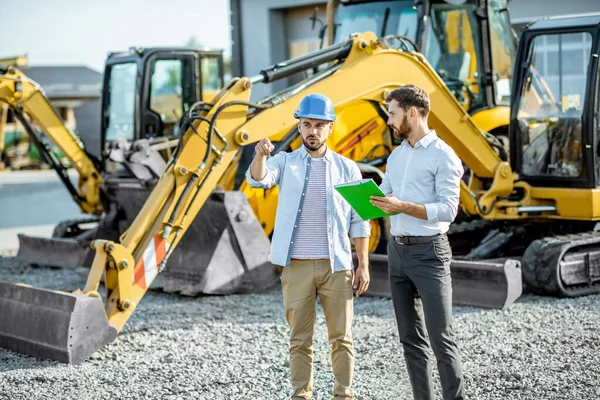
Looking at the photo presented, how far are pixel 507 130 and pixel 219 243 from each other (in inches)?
140

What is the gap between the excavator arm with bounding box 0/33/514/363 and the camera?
22.7 ft

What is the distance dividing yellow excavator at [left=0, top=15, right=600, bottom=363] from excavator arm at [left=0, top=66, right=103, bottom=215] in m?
4.70

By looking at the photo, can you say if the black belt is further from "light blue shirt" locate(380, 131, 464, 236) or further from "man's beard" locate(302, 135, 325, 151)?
"man's beard" locate(302, 135, 325, 151)

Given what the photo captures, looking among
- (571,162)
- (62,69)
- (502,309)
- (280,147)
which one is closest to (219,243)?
(280,147)

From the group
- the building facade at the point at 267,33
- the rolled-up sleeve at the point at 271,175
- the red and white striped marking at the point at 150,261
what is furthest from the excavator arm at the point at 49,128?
the building facade at the point at 267,33

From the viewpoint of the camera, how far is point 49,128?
12.9 meters

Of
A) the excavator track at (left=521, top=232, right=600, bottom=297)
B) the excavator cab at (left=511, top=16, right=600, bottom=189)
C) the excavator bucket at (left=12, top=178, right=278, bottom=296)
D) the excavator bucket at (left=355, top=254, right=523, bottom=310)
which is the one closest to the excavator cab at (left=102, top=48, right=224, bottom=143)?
the excavator bucket at (left=12, top=178, right=278, bottom=296)

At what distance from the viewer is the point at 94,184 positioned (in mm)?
13164

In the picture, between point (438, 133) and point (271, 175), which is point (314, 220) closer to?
point (271, 175)

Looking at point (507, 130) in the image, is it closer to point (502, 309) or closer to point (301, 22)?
point (502, 309)

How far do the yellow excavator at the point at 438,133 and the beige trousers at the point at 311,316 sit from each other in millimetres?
2261

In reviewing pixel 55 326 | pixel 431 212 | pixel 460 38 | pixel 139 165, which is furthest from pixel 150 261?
pixel 460 38

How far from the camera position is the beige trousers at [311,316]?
4.98 m

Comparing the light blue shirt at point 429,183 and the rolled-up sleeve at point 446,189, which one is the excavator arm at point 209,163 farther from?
the rolled-up sleeve at point 446,189
